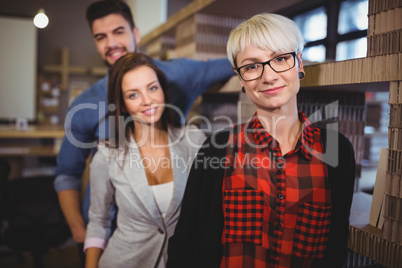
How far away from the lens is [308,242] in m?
0.86

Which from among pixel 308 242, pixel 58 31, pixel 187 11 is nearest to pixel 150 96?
pixel 187 11

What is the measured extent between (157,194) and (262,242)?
0.51m

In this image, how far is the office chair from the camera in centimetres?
197

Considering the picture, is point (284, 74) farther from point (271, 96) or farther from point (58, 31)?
point (58, 31)

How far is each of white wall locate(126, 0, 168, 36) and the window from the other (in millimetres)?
2118

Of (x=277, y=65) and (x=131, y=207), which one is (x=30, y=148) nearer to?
(x=131, y=207)

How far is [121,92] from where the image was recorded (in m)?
1.27

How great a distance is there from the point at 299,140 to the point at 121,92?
733mm

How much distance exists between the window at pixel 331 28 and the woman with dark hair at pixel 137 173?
44.0 inches

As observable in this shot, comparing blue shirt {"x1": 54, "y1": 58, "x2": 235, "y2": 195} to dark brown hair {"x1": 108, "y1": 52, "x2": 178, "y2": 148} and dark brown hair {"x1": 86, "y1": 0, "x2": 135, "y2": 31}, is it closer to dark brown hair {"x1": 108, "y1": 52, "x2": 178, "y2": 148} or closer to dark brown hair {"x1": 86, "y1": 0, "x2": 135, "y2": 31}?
dark brown hair {"x1": 108, "y1": 52, "x2": 178, "y2": 148}

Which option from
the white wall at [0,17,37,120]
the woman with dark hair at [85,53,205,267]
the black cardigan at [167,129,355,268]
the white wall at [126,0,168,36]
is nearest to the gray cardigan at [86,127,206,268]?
the woman with dark hair at [85,53,205,267]

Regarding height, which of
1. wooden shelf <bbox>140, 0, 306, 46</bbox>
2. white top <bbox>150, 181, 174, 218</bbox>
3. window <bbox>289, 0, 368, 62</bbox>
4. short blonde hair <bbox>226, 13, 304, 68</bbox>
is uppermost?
window <bbox>289, 0, 368, 62</bbox>

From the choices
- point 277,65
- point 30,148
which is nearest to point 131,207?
point 277,65

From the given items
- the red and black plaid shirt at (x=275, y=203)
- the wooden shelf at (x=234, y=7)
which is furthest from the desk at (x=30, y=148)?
the red and black plaid shirt at (x=275, y=203)
